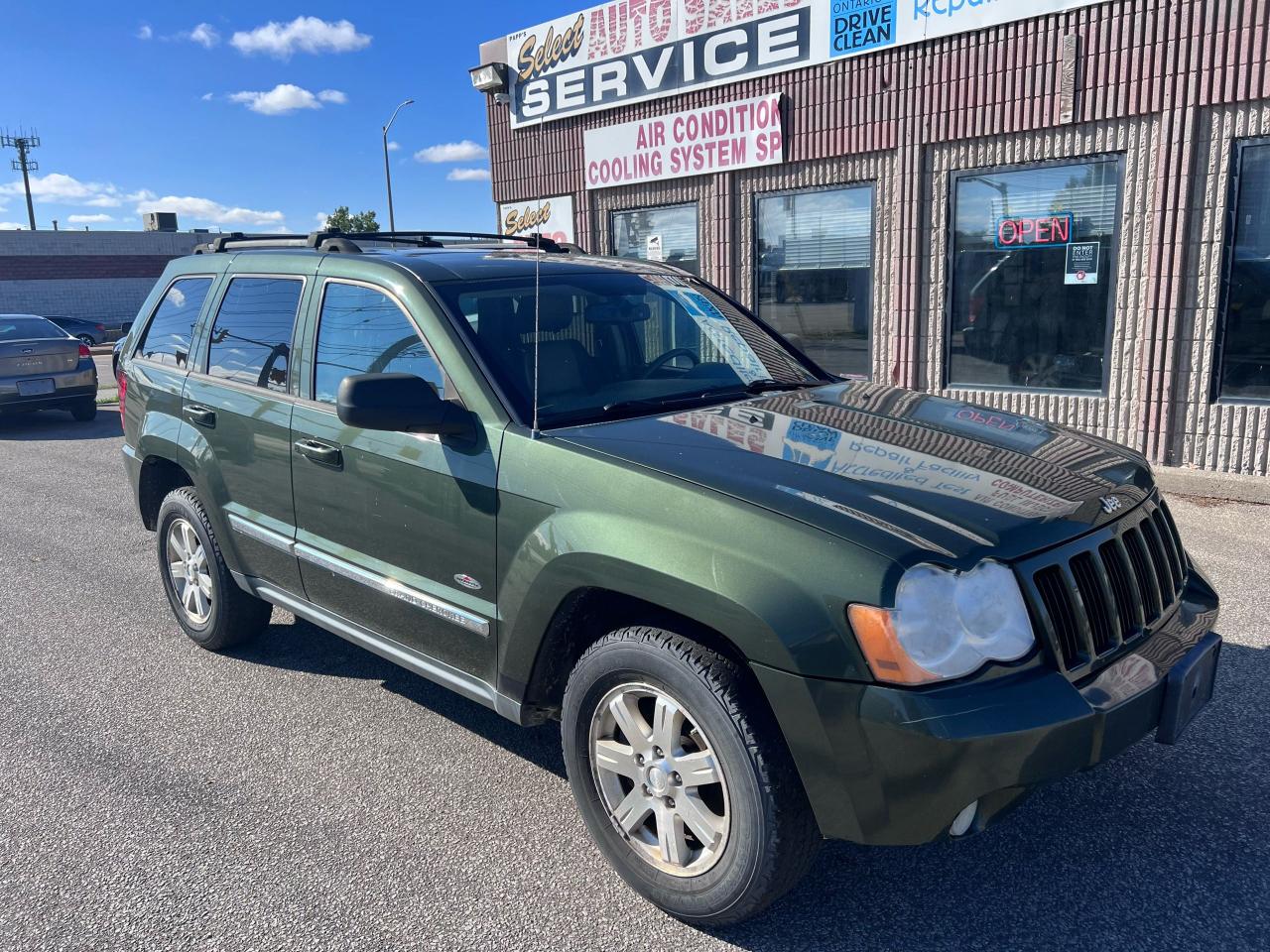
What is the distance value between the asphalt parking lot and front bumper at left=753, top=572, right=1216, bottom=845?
0.53m

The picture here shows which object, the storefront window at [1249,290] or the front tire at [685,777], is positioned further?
the storefront window at [1249,290]

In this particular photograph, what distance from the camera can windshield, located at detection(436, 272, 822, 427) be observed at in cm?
332

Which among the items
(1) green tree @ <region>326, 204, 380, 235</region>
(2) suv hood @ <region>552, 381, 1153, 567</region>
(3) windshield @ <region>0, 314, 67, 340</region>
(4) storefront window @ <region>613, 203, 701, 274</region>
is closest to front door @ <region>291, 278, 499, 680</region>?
(2) suv hood @ <region>552, 381, 1153, 567</region>

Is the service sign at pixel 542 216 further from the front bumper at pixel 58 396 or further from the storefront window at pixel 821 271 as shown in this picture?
the front bumper at pixel 58 396

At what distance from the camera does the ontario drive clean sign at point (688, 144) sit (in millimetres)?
9797

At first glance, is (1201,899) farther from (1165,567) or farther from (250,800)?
(250,800)

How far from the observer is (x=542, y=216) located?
12.3m

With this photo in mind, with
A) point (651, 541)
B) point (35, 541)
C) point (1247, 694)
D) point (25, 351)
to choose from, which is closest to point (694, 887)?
point (651, 541)

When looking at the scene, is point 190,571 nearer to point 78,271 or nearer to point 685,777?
point 685,777

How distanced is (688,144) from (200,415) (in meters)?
7.33

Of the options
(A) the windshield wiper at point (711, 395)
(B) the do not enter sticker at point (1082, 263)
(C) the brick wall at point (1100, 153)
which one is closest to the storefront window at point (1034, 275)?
(B) the do not enter sticker at point (1082, 263)

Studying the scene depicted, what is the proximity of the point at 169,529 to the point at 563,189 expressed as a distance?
808 centimetres

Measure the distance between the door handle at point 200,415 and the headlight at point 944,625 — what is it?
321cm

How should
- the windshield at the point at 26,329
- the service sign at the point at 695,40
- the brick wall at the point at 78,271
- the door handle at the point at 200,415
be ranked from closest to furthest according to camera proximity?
the door handle at the point at 200,415 → the service sign at the point at 695,40 → the windshield at the point at 26,329 → the brick wall at the point at 78,271
